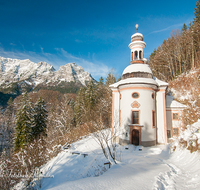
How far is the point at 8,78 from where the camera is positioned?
190 metres

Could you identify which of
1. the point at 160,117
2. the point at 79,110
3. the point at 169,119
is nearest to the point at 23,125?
the point at 79,110

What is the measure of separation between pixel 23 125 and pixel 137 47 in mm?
21285

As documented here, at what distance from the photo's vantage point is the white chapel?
48.4 feet

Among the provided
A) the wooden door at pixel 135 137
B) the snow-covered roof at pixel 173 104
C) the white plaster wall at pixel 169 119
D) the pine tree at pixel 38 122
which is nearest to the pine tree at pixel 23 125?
the pine tree at pixel 38 122

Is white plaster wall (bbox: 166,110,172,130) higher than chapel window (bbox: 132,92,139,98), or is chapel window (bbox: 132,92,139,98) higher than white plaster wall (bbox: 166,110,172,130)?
chapel window (bbox: 132,92,139,98)

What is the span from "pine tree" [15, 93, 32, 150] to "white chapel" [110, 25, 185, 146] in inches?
592

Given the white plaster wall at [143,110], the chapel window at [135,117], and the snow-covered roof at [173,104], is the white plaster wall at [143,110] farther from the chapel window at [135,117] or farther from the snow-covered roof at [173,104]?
the snow-covered roof at [173,104]

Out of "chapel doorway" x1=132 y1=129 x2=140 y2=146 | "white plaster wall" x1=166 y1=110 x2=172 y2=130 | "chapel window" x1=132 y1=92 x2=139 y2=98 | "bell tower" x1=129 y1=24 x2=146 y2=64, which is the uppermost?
"bell tower" x1=129 y1=24 x2=146 y2=64

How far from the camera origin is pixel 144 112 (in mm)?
14883

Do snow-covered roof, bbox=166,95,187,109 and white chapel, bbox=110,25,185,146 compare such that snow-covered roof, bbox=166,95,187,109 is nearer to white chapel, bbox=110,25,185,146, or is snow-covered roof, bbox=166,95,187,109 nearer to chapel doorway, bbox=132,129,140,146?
white chapel, bbox=110,25,185,146

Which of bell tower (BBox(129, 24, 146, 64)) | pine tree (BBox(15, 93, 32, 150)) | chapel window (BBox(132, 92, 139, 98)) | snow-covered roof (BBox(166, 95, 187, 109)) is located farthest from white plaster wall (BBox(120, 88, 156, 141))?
pine tree (BBox(15, 93, 32, 150))

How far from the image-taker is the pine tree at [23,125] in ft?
70.2

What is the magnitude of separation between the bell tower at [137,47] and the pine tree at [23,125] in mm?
18632

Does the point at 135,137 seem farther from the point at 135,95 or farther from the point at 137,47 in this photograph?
the point at 137,47
